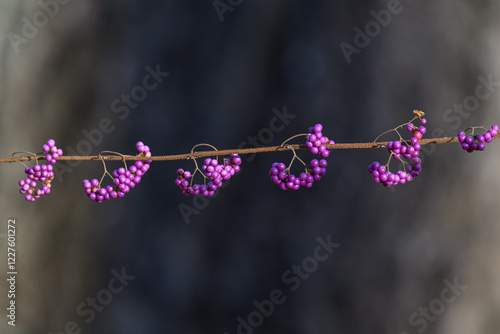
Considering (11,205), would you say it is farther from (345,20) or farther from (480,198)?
(480,198)

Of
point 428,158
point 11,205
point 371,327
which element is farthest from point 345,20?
point 11,205

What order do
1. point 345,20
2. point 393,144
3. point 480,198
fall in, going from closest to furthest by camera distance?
point 393,144, point 480,198, point 345,20
